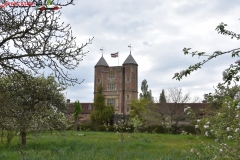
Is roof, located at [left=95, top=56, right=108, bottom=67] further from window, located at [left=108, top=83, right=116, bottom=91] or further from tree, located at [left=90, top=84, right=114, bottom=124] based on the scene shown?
tree, located at [left=90, top=84, right=114, bottom=124]

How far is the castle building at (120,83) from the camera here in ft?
179

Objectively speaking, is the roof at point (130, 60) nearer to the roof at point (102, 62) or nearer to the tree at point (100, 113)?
the roof at point (102, 62)

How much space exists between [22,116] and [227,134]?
4.10m

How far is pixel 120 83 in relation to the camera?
55.1 meters

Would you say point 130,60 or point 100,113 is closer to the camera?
point 100,113

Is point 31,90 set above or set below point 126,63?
below

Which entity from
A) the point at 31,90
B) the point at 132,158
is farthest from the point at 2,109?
the point at 132,158

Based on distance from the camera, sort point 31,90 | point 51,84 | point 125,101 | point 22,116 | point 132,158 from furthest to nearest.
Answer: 1. point 125,101
2. point 51,84
3. point 132,158
4. point 31,90
5. point 22,116

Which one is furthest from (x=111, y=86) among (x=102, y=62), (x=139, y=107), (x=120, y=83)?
(x=139, y=107)

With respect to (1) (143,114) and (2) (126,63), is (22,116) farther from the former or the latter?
(2) (126,63)

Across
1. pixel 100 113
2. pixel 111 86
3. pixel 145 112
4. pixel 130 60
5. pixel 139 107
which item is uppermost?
pixel 130 60

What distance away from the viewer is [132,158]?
991 centimetres

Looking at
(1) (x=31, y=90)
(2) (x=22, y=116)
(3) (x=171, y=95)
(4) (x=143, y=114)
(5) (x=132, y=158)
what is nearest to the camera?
(2) (x=22, y=116)

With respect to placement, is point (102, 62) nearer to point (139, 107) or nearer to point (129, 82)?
point (129, 82)
